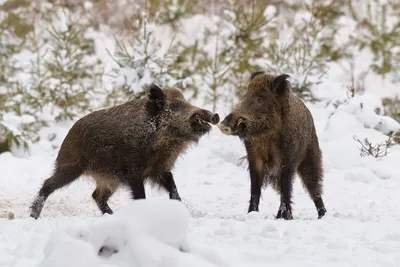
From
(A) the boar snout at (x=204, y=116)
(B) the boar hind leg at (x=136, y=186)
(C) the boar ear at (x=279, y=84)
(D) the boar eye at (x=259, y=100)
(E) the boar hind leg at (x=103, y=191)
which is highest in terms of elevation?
(C) the boar ear at (x=279, y=84)

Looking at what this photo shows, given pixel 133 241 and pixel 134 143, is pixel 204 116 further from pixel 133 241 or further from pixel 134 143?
pixel 133 241

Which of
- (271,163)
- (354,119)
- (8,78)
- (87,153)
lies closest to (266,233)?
(271,163)

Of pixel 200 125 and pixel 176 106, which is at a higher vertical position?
pixel 176 106

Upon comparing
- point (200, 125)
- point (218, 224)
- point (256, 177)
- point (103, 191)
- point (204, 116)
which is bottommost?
point (103, 191)

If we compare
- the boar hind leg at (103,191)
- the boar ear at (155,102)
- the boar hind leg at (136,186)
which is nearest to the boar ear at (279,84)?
the boar ear at (155,102)

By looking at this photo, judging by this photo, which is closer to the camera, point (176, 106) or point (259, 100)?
point (259, 100)

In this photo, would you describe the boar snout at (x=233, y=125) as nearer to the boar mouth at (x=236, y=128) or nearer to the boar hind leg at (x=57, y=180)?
the boar mouth at (x=236, y=128)

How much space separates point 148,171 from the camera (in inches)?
273

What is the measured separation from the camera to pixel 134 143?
22.2 feet

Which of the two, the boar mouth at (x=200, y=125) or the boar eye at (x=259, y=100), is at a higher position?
the boar eye at (x=259, y=100)

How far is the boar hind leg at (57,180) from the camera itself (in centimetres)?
712

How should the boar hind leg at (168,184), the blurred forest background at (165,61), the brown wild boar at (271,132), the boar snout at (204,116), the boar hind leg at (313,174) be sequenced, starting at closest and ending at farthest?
the brown wild boar at (271,132) → the boar snout at (204,116) → the boar hind leg at (168,184) → the boar hind leg at (313,174) → the blurred forest background at (165,61)

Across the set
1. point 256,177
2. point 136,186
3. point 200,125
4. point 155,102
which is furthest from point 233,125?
point 136,186

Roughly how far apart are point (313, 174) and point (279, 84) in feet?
4.11
